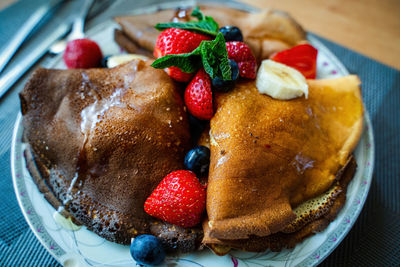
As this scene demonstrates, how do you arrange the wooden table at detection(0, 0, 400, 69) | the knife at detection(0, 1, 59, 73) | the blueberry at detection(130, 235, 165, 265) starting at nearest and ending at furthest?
1. the blueberry at detection(130, 235, 165, 265)
2. the knife at detection(0, 1, 59, 73)
3. the wooden table at detection(0, 0, 400, 69)

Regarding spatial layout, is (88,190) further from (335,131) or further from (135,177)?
(335,131)

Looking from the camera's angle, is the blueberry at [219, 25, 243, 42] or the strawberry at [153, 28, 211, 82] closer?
the strawberry at [153, 28, 211, 82]

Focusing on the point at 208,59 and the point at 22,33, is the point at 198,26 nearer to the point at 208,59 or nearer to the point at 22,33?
the point at 208,59

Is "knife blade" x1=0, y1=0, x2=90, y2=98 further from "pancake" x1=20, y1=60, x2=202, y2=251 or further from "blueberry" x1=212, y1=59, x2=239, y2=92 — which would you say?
"blueberry" x1=212, y1=59, x2=239, y2=92

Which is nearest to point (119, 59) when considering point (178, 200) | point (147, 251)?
point (178, 200)

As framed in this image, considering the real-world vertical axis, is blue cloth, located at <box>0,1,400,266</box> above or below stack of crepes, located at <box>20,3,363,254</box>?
below

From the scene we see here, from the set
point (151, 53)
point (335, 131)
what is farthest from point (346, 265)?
point (151, 53)

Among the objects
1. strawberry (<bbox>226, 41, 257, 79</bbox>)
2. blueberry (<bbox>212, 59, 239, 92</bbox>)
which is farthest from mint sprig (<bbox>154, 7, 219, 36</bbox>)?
blueberry (<bbox>212, 59, 239, 92</bbox>)

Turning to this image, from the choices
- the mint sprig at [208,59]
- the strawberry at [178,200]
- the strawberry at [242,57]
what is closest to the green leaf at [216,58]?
the mint sprig at [208,59]
